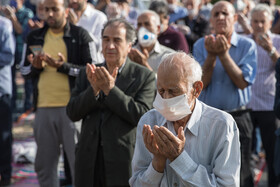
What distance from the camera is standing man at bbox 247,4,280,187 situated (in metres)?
6.23

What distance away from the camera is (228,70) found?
4984mm

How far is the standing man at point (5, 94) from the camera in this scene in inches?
254

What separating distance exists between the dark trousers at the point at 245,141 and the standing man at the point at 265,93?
0.84 m

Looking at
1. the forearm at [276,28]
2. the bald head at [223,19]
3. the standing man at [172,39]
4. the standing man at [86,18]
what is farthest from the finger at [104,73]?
the forearm at [276,28]

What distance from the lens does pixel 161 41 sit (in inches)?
258

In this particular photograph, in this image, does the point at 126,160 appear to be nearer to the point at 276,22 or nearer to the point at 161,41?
the point at 161,41

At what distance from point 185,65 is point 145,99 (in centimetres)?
144

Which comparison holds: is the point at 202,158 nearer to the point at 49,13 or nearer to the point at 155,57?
the point at 155,57

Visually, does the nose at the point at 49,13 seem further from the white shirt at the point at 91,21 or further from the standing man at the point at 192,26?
the standing man at the point at 192,26

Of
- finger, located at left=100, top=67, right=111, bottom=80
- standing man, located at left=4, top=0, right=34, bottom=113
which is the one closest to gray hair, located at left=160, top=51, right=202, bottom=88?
finger, located at left=100, top=67, right=111, bottom=80

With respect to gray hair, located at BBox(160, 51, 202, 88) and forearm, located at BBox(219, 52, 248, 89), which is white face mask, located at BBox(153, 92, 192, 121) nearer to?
gray hair, located at BBox(160, 51, 202, 88)

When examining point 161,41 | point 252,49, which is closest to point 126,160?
point 252,49

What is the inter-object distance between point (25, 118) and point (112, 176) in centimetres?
643

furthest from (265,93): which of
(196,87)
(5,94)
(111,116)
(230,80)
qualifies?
(196,87)
